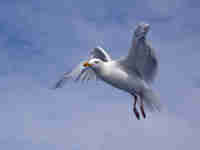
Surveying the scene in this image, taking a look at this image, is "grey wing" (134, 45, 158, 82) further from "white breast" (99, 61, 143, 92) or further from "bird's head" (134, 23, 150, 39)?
"bird's head" (134, 23, 150, 39)

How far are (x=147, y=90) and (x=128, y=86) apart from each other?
32.5 inches

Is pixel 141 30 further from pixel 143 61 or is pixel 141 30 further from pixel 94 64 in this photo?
pixel 94 64

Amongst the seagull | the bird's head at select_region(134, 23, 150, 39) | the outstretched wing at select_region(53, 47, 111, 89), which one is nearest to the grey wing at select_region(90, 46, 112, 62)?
the outstretched wing at select_region(53, 47, 111, 89)

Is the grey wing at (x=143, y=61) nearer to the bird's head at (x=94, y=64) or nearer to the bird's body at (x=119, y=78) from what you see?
the bird's body at (x=119, y=78)

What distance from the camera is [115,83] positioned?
494 inches

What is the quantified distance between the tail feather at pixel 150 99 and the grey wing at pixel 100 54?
2037 mm

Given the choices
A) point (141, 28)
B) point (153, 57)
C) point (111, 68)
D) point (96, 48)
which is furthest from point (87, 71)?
point (141, 28)

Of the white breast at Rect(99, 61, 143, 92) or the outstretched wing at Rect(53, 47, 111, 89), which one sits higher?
the outstretched wing at Rect(53, 47, 111, 89)

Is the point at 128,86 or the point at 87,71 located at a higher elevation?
the point at 87,71

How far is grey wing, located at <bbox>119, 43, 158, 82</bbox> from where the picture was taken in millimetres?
12008

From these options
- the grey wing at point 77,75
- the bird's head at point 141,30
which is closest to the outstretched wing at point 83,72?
the grey wing at point 77,75

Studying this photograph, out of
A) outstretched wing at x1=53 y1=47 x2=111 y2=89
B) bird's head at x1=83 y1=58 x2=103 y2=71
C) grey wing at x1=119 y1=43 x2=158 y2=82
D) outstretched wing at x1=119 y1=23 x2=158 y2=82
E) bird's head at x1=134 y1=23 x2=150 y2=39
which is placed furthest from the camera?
outstretched wing at x1=53 y1=47 x2=111 y2=89

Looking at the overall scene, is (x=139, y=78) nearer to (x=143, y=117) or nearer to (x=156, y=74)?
(x=156, y=74)

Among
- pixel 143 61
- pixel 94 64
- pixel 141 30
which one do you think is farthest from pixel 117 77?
pixel 141 30
